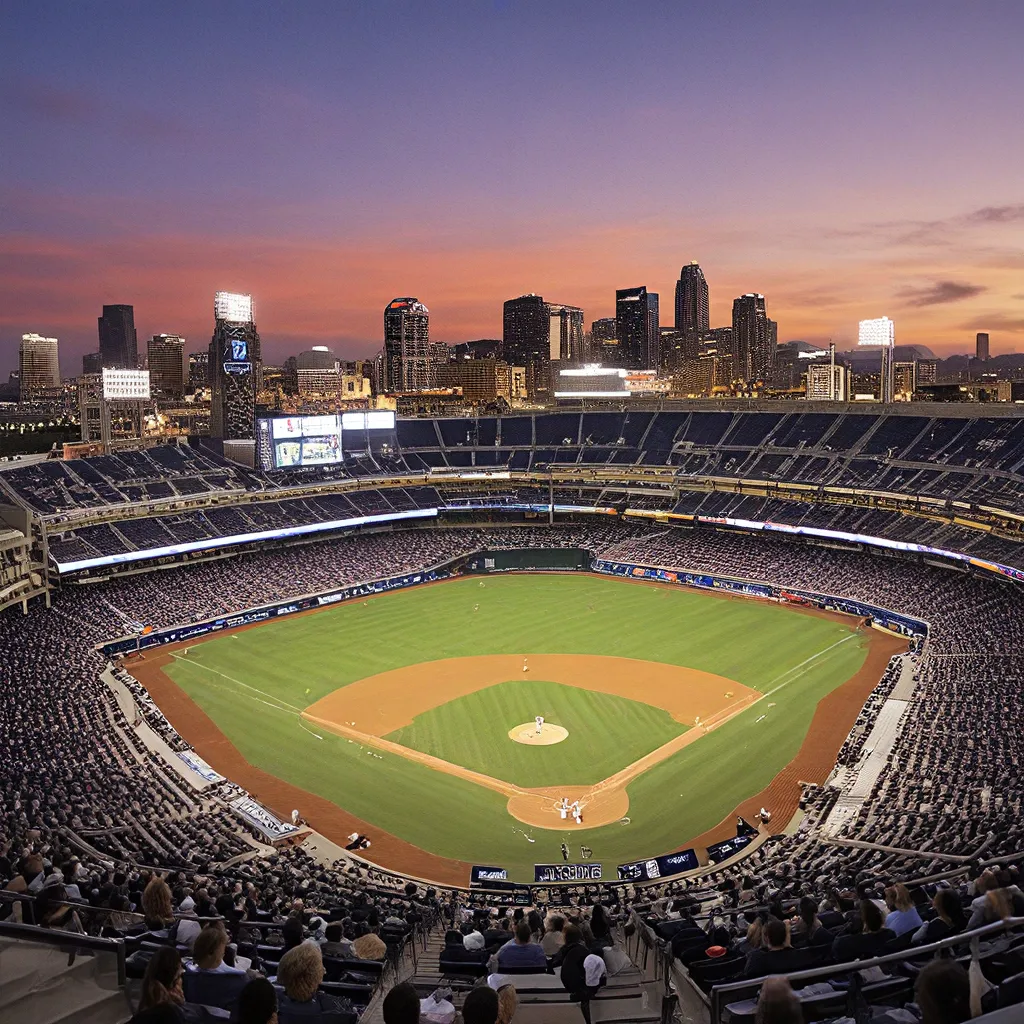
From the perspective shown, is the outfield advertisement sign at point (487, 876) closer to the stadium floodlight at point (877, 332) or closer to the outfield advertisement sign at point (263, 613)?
the outfield advertisement sign at point (263, 613)

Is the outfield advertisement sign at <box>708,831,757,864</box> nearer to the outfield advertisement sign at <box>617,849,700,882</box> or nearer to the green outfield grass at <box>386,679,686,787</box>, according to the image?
the outfield advertisement sign at <box>617,849,700,882</box>

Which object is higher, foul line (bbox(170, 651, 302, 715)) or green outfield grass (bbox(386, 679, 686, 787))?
foul line (bbox(170, 651, 302, 715))

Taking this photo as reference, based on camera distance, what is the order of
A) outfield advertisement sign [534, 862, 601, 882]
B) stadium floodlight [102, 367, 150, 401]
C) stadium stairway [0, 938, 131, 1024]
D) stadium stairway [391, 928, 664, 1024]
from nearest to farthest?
stadium stairway [0, 938, 131, 1024], stadium stairway [391, 928, 664, 1024], outfield advertisement sign [534, 862, 601, 882], stadium floodlight [102, 367, 150, 401]

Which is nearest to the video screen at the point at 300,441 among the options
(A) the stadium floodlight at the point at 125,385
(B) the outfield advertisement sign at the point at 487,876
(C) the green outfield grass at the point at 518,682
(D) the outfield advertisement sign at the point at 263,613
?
(A) the stadium floodlight at the point at 125,385

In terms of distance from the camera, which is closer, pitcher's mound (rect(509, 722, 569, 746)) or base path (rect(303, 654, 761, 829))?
base path (rect(303, 654, 761, 829))

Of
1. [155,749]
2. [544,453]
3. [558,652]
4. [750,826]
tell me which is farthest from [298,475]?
[750,826]

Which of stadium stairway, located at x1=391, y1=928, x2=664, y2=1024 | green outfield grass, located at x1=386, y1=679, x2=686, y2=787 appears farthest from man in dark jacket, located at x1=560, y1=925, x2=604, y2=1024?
green outfield grass, located at x1=386, y1=679, x2=686, y2=787

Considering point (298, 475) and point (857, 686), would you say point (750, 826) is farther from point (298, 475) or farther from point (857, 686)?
point (298, 475)
